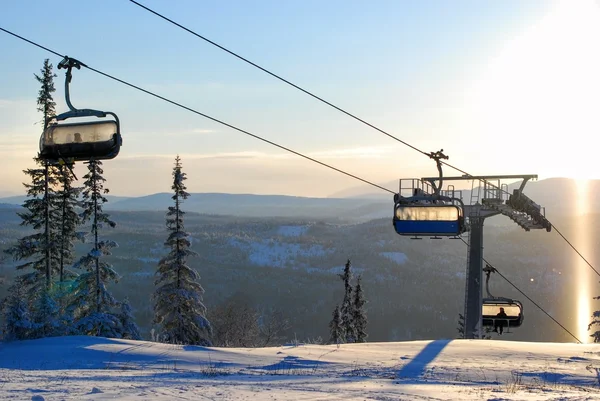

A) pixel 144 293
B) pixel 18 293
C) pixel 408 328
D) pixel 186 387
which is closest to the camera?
pixel 186 387

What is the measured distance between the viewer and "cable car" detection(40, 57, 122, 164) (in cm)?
1255

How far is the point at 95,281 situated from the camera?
3800cm

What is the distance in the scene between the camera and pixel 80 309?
38.2 meters

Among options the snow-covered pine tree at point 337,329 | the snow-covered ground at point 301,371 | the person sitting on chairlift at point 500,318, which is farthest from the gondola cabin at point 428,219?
the snow-covered pine tree at point 337,329

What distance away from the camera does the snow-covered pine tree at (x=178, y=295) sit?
39.5 metres

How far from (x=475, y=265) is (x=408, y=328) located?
13121cm

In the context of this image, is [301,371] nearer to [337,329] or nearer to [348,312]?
[337,329]

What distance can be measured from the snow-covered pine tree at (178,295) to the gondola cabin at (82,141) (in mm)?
26875

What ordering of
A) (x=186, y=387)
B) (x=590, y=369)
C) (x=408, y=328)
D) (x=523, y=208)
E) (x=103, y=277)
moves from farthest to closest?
(x=408, y=328) < (x=103, y=277) < (x=523, y=208) < (x=590, y=369) < (x=186, y=387)

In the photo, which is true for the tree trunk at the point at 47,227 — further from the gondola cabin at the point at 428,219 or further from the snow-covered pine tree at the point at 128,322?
the gondola cabin at the point at 428,219

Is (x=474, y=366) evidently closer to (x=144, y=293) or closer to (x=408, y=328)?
(x=408, y=328)

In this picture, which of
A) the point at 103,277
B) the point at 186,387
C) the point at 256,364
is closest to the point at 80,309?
the point at 103,277

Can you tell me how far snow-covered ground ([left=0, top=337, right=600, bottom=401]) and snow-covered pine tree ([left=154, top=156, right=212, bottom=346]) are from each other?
1316 centimetres

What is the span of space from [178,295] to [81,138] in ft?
91.9
